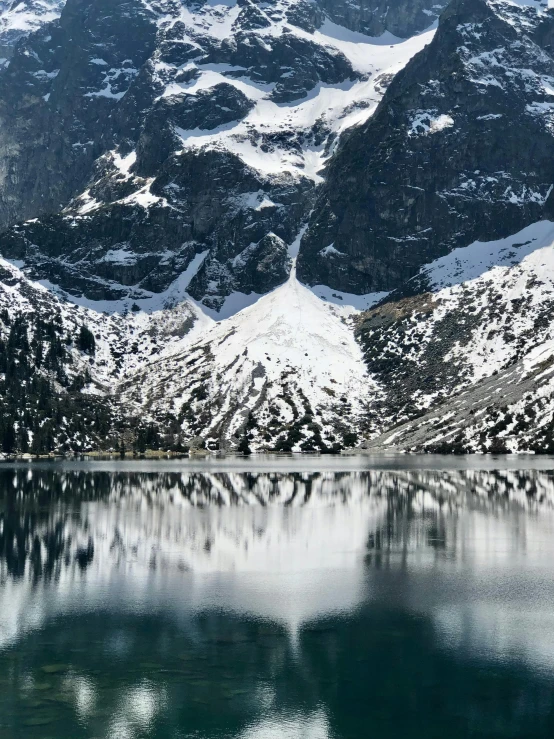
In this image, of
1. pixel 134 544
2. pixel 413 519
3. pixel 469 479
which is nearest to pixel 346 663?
pixel 134 544

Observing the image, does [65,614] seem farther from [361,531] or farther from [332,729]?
[361,531]

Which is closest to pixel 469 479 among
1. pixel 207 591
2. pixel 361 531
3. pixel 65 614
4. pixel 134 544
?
pixel 361 531

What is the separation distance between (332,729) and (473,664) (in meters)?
10.6

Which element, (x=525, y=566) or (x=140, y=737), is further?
(x=525, y=566)

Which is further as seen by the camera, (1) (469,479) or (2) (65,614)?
(1) (469,479)

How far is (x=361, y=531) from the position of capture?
Answer: 286ft

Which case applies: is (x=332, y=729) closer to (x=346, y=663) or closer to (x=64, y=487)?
(x=346, y=663)

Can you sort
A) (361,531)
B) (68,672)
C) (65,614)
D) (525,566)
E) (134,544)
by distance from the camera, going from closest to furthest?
(68,672)
(65,614)
(525,566)
(134,544)
(361,531)

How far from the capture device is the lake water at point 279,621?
38812 millimetres

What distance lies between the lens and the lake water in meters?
38.8

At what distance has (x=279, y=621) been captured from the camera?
175ft

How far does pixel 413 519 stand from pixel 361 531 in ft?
29.9

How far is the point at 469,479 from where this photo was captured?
139 m

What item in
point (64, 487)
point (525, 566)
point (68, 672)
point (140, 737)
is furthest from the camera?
point (64, 487)
